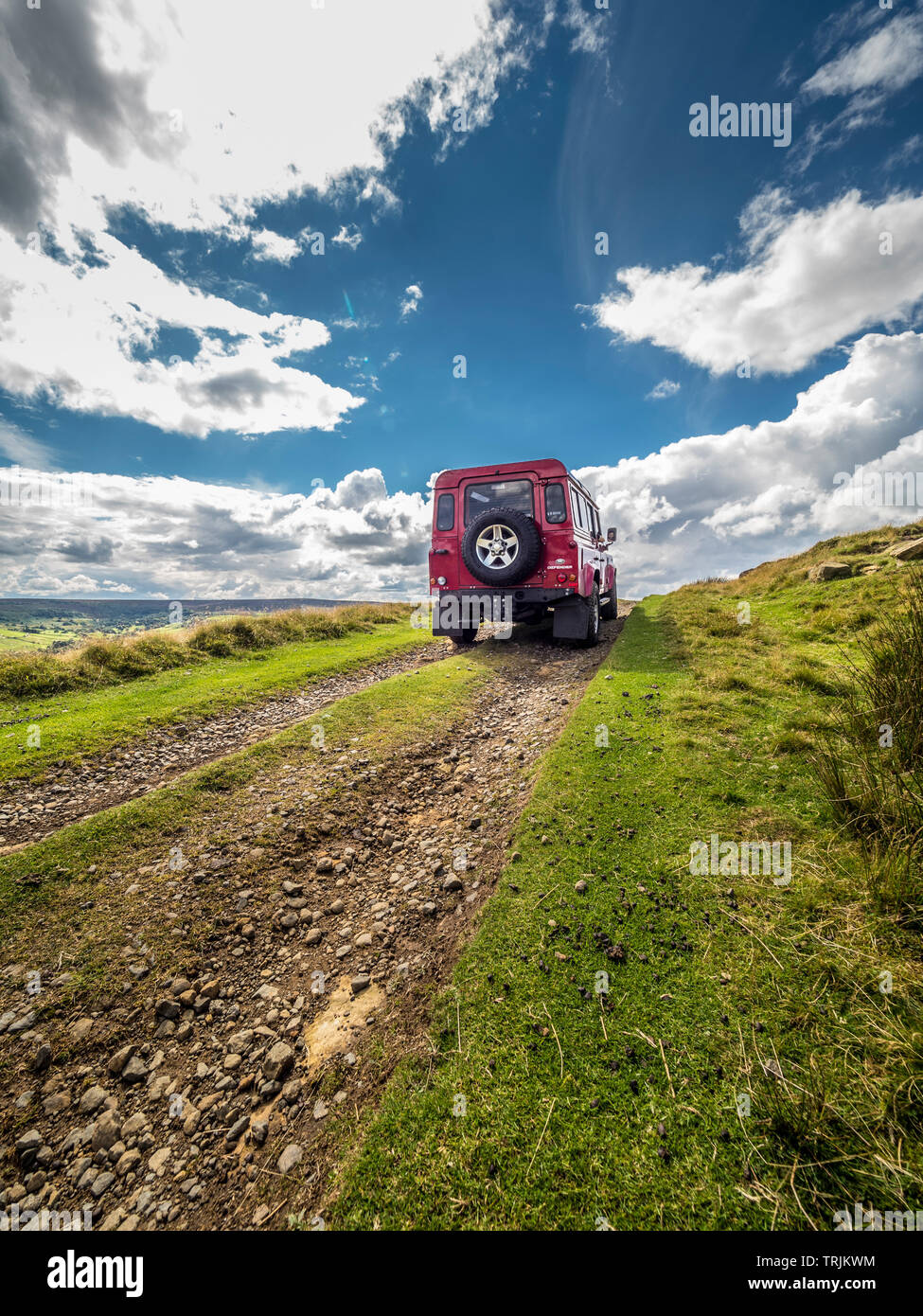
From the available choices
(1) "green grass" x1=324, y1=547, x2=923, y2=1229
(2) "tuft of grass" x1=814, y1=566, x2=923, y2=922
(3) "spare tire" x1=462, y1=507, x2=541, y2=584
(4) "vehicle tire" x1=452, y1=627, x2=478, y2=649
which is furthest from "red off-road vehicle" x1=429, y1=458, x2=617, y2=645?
(1) "green grass" x1=324, y1=547, x2=923, y2=1229

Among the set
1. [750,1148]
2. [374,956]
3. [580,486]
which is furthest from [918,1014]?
[580,486]

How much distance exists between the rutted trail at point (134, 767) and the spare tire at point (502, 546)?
593cm

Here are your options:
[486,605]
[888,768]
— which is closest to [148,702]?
[486,605]

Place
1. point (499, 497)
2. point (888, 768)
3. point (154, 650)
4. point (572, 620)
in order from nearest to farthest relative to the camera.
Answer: point (888, 768)
point (499, 497)
point (572, 620)
point (154, 650)

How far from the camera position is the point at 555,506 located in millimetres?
14195

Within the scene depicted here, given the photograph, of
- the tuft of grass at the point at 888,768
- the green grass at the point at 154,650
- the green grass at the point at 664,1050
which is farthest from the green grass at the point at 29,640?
the tuft of grass at the point at 888,768

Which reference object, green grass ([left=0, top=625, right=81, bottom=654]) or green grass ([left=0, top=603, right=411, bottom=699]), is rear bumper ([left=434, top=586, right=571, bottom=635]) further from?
green grass ([left=0, top=625, right=81, bottom=654])

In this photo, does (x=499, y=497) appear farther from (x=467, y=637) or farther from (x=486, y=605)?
(x=467, y=637)

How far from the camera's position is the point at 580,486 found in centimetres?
1619

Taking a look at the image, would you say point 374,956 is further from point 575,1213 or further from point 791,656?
point 791,656

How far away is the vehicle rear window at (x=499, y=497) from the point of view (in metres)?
14.7

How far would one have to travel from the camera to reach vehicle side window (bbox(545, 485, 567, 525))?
14.1 metres

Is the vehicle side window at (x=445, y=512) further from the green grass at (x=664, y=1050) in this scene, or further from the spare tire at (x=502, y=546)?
the green grass at (x=664, y=1050)

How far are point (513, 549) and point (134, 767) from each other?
1085cm
